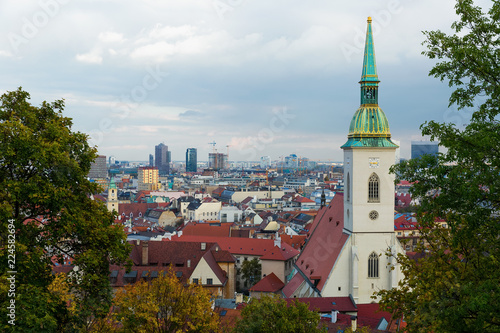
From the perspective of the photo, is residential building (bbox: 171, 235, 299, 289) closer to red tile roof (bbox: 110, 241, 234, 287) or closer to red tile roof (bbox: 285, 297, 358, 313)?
red tile roof (bbox: 110, 241, 234, 287)

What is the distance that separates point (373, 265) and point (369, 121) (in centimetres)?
1155

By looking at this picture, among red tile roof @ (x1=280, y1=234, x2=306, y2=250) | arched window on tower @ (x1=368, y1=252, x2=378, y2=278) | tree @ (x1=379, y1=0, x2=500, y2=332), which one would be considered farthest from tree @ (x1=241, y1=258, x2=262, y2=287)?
tree @ (x1=379, y1=0, x2=500, y2=332)

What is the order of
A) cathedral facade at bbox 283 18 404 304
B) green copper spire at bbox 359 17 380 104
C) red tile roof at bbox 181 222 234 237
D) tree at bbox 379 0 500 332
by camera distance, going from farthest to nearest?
red tile roof at bbox 181 222 234 237 → green copper spire at bbox 359 17 380 104 → cathedral facade at bbox 283 18 404 304 → tree at bbox 379 0 500 332

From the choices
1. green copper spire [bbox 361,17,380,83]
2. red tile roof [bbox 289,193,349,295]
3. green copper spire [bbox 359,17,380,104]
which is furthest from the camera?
red tile roof [bbox 289,193,349,295]

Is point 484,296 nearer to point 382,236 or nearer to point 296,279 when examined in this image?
point 382,236

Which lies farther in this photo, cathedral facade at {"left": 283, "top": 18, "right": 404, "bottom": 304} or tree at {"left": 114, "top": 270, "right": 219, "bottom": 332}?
cathedral facade at {"left": 283, "top": 18, "right": 404, "bottom": 304}

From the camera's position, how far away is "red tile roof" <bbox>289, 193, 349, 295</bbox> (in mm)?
45425

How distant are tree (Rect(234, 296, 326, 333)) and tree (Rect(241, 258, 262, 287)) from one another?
43266mm

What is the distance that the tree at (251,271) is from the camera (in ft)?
231

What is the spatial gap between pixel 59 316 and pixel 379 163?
3176 centimetres

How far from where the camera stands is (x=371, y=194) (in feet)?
147

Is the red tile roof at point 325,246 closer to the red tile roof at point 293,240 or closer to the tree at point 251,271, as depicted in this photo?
the tree at point 251,271

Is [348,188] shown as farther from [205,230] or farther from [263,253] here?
[205,230]

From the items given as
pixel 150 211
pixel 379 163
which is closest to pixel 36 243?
pixel 379 163
